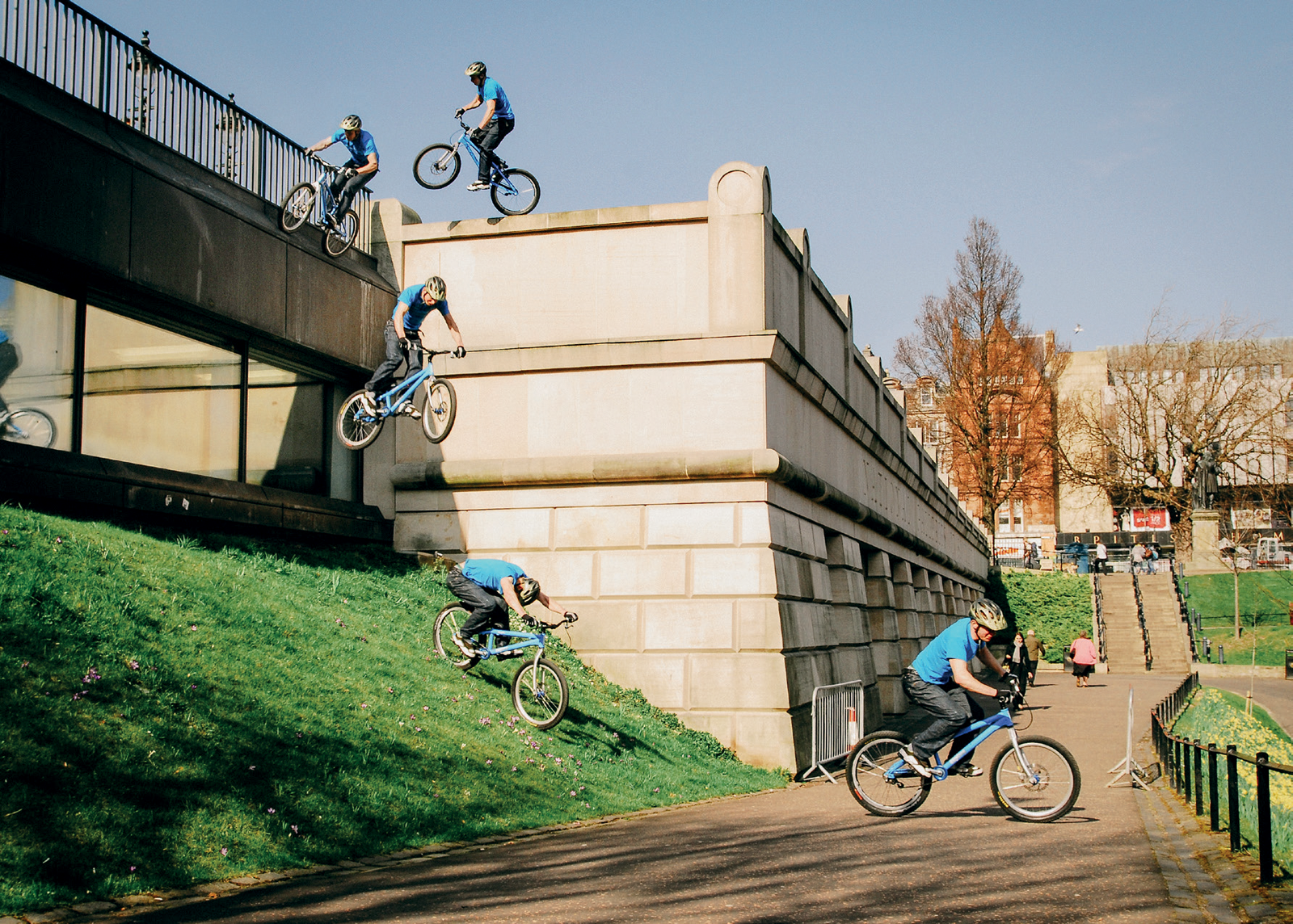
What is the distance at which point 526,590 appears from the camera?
12.6 metres

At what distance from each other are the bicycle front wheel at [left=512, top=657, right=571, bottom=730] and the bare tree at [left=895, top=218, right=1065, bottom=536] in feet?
173

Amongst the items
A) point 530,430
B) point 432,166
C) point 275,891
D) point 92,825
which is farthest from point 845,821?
point 432,166

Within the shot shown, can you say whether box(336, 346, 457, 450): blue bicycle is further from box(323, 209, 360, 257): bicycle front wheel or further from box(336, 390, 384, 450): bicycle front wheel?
box(323, 209, 360, 257): bicycle front wheel

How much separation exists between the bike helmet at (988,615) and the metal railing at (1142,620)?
1570 inches

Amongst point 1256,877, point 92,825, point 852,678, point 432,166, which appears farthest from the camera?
point 852,678

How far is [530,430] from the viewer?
678 inches

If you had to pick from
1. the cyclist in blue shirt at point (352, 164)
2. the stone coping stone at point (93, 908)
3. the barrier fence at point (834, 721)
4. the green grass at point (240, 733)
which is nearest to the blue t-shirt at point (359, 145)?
the cyclist in blue shirt at point (352, 164)

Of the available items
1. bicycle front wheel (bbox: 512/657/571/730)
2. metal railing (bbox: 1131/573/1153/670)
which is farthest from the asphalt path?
metal railing (bbox: 1131/573/1153/670)

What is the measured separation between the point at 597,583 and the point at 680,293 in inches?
163

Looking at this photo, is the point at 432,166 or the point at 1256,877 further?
the point at 432,166

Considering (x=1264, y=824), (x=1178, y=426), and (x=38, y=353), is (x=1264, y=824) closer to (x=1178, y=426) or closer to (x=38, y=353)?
(x=38, y=353)

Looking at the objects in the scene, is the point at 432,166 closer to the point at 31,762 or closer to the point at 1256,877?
the point at 31,762

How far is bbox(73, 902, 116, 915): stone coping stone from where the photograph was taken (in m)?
6.23

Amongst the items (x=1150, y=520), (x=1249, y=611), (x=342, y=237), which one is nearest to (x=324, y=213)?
(x=342, y=237)
